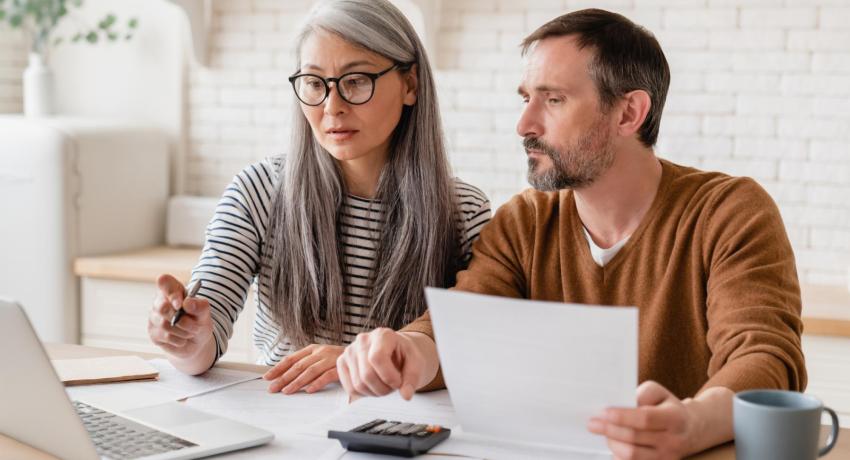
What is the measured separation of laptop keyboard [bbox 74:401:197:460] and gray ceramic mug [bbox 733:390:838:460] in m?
0.71

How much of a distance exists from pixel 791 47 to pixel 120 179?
7.56 feet

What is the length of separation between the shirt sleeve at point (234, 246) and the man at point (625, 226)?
0.43 metres

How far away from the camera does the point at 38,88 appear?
3863 millimetres

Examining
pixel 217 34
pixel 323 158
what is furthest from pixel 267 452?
pixel 217 34

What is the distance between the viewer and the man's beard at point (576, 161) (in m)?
1.81

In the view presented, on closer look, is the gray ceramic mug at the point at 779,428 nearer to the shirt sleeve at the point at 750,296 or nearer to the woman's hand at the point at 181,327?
the shirt sleeve at the point at 750,296

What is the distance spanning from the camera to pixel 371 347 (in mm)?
1504

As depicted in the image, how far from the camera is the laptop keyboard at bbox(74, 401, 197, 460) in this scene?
53.2 inches

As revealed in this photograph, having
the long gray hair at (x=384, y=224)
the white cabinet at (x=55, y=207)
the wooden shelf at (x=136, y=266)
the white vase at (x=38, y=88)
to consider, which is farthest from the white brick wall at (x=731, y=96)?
the white vase at (x=38, y=88)

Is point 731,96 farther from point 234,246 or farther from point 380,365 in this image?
point 380,365

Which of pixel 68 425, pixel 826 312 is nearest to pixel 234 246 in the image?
pixel 68 425

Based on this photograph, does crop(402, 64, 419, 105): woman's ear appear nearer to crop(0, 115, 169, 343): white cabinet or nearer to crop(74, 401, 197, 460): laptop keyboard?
crop(74, 401, 197, 460): laptop keyboard

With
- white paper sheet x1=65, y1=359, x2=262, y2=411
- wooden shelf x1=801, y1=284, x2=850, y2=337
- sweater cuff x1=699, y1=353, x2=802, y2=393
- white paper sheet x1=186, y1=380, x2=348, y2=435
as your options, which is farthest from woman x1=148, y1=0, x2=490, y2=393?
wooden shelf x1=801, y1=284, x2=850, y2=337

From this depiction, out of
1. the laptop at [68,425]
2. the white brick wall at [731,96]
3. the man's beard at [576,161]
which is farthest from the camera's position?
the white brick wall at [731,96]
